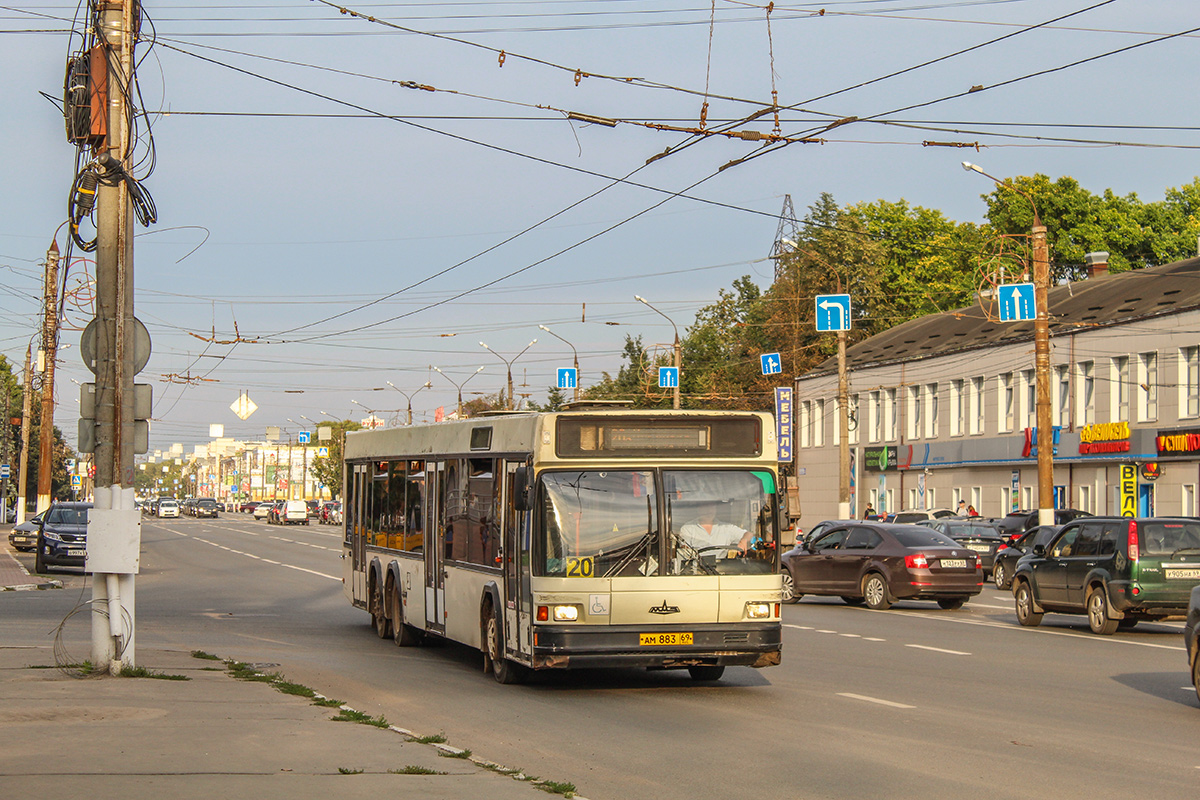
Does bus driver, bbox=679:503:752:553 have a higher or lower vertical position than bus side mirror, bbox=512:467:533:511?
lower

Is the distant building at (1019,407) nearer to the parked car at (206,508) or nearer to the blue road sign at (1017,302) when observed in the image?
the blue road sign at (1017,302)

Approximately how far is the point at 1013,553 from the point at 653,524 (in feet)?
68.9

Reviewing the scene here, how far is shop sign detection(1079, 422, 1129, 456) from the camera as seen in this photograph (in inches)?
1818

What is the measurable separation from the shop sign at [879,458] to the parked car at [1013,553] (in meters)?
28.5

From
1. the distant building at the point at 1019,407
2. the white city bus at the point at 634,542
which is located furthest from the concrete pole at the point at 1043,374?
the white city bus at the point at 634,542

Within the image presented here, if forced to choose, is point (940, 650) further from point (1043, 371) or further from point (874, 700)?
point (1043, 371)

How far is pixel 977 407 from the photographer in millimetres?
56250

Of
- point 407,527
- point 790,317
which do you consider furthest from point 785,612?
point 790,317

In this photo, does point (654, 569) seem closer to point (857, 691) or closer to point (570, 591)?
point (570, 591)

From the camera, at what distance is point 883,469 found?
63031mm

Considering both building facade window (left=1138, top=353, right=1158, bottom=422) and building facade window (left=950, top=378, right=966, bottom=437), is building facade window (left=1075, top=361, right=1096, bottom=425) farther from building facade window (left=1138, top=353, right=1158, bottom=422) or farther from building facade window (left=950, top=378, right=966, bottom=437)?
building facade window (left=950, top=378, right=966, bottom=437)

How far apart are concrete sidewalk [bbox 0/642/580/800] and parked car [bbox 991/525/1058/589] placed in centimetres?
2175

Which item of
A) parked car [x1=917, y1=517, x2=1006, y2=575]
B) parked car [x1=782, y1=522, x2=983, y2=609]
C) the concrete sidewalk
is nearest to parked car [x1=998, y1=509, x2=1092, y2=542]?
parked car [x1=917, y1=517, x2=1006, y2=575]

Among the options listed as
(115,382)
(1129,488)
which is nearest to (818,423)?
(1129,488)
